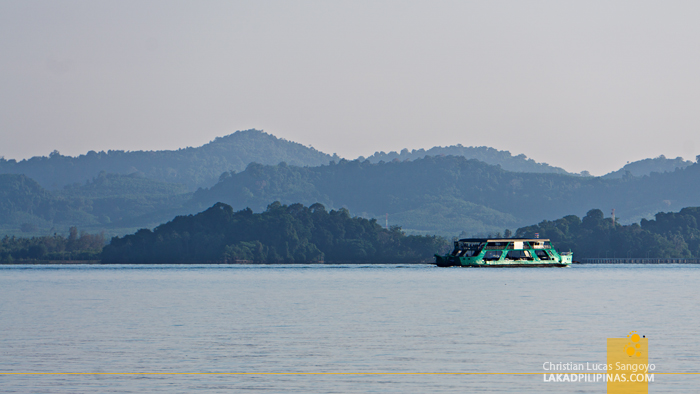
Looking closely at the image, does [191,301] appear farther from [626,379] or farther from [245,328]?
[626,379]

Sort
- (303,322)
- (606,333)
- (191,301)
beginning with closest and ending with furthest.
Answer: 1. (606,333)
2. (303,322)
3. (191,301)

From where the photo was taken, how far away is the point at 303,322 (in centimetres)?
7181

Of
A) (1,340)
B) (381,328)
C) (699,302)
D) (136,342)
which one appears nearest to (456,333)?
(381,328)

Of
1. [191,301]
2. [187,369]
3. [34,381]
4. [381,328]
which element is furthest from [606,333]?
[191,301]

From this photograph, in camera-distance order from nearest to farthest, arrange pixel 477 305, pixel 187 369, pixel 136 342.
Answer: pixel 187 369
pixel 136 342
pixel 477 305

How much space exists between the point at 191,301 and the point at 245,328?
1569 inches

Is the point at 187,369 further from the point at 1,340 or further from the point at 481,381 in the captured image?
the point at 1,340

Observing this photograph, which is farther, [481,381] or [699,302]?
[699,302]

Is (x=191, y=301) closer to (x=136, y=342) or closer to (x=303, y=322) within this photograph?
(x=303, y=322)

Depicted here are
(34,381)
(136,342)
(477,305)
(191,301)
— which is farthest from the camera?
(191,301)

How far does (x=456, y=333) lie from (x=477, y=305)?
3311 cm

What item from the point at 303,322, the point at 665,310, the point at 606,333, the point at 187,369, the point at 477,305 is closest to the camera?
the point at 187,369

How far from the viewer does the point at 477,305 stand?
95.0 metres

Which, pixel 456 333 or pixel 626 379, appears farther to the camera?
pixel 456 333
